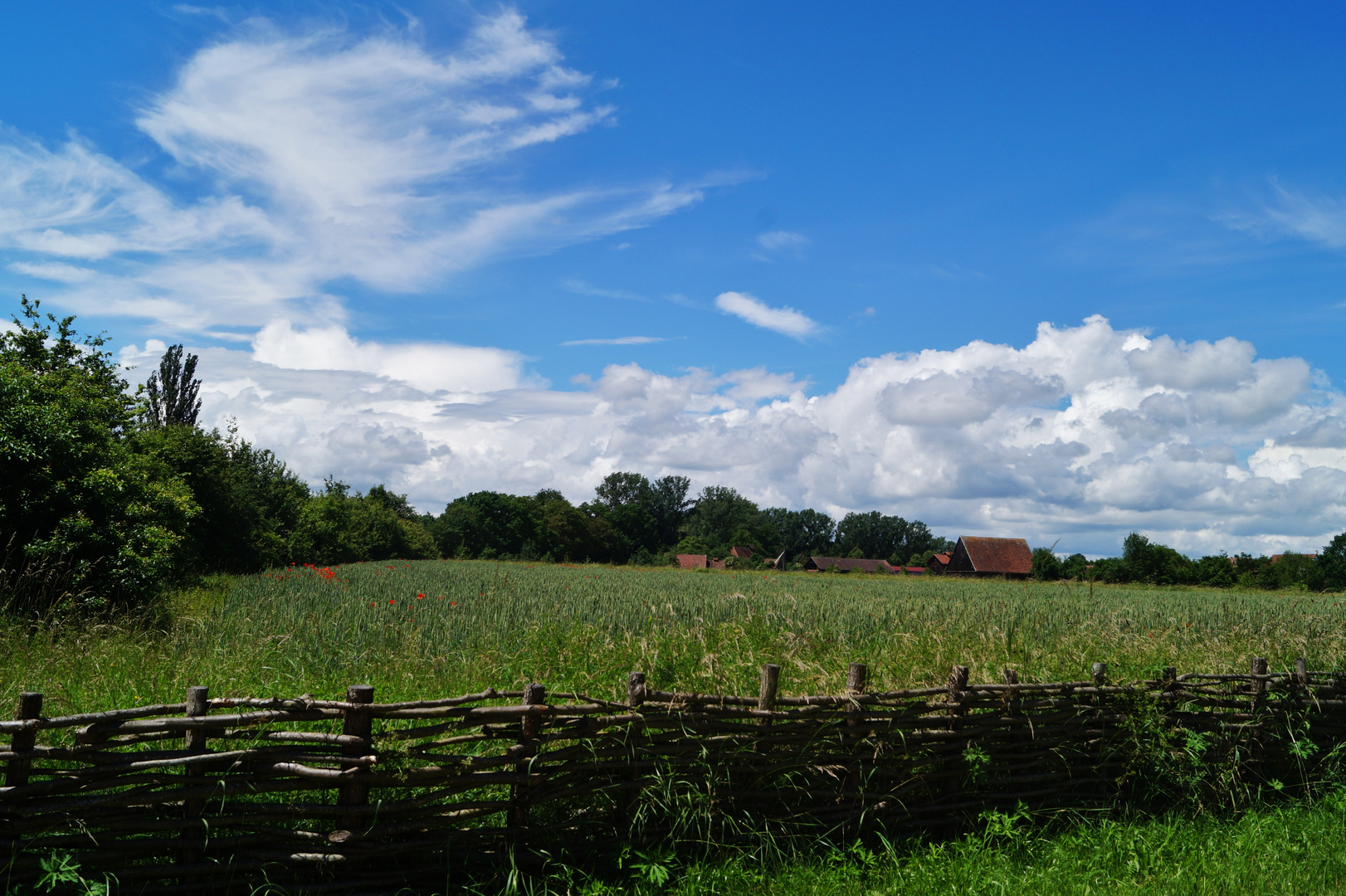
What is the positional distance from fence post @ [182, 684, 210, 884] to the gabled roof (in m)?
54.5

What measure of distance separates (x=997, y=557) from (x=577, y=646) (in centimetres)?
5316

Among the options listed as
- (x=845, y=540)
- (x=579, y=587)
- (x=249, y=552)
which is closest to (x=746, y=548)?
(x=845, y=540)

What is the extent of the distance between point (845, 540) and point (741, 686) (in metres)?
103

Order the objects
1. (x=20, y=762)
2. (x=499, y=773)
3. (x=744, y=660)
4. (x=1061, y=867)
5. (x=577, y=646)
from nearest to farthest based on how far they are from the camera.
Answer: (x=20, y=762), (x=499, y=773), (x=1061, y=867), (x=744, y=660), (x=577, y=646)

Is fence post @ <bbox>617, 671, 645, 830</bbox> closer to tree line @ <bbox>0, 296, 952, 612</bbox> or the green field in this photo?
the green field

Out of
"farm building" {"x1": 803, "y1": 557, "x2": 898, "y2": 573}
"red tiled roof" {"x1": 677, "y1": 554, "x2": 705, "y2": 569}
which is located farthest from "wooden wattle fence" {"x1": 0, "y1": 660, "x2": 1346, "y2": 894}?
"farm building" {"x1": 803, "y1": 557, "x2": 898, "y2": 573}

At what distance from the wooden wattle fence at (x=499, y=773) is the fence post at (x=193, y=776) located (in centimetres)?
1

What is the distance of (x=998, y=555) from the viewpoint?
53.6m

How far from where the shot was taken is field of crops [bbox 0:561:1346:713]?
6.08m

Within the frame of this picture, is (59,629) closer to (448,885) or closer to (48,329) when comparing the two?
(448,885)

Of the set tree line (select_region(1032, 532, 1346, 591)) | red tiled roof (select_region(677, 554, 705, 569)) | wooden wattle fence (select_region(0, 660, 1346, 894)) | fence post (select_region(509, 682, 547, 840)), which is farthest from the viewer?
red tiled roof (select_region(677, 554, 705, 569))

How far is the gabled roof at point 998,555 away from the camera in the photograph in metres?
52.6

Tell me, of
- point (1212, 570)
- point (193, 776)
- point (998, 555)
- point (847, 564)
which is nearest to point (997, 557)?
point (998, 555)

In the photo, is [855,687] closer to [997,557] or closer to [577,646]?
[577,646]
